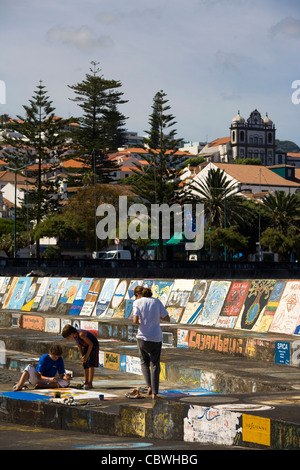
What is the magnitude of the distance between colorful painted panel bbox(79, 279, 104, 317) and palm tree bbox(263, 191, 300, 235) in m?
59.5

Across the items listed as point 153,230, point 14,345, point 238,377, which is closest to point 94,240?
point 153,230

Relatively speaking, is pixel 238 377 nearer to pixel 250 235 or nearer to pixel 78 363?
pixel 78 363

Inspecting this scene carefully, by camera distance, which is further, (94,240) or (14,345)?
(94,240)

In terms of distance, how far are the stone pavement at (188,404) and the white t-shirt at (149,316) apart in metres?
0.76

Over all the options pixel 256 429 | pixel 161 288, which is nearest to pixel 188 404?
pixel 256 429

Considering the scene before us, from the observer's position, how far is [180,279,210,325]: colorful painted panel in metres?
17.9

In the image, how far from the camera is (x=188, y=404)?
26.7 ft

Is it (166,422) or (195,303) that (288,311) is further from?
(166,422)

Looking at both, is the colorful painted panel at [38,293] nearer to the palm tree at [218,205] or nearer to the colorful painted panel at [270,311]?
the colorful painted panel at [270,311]

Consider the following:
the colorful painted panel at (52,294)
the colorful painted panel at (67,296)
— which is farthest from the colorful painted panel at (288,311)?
the colorful painted panel at (52,294)

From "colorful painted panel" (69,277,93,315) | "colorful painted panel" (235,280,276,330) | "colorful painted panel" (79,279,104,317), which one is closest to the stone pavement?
"colorful painted panel" (235,280,276,330)

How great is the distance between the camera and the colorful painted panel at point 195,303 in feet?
58.9

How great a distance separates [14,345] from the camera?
18.0m
